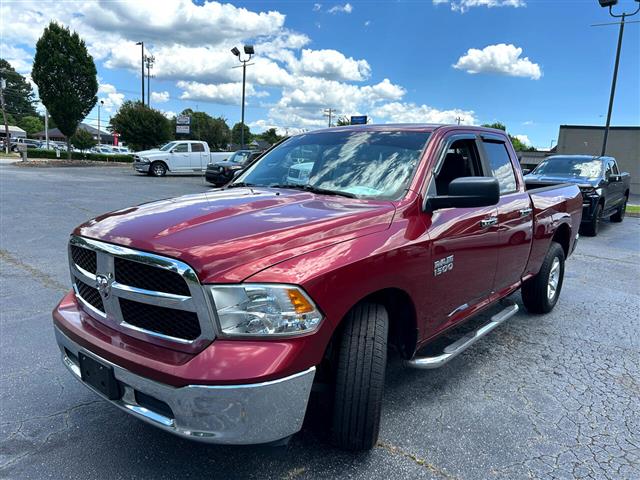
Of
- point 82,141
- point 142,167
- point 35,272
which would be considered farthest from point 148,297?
point 82,141

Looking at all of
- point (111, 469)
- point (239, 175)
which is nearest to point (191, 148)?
point (239, 175)

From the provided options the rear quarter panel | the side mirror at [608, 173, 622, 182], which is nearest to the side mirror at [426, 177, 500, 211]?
the rear quarter panel

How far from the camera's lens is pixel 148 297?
211 cm

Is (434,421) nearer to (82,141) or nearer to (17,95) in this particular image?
(82,141)

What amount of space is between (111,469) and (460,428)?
199cm

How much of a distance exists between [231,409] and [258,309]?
418 millimetres

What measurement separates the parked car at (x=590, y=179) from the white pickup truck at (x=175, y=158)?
17934 millimetres

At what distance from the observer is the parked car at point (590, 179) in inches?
425

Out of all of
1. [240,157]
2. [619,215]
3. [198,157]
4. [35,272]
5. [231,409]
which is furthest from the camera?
[198,157]

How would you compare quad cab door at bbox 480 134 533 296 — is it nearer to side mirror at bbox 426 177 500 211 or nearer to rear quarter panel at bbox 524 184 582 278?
rear quarter panel at bbox 524 184 582 278

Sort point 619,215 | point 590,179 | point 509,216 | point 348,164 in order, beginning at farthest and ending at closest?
point 619,215 < point 590,179 < point 509,216 < point 348,164

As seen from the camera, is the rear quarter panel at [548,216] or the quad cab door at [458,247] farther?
the rear quarter panel at [548,216]

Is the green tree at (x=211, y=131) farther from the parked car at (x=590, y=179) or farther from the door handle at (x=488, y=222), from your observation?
the door handle at (x=488, y=222)

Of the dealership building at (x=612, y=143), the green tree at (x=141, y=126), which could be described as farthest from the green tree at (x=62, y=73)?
the dealership building at (x=612, y=143)
